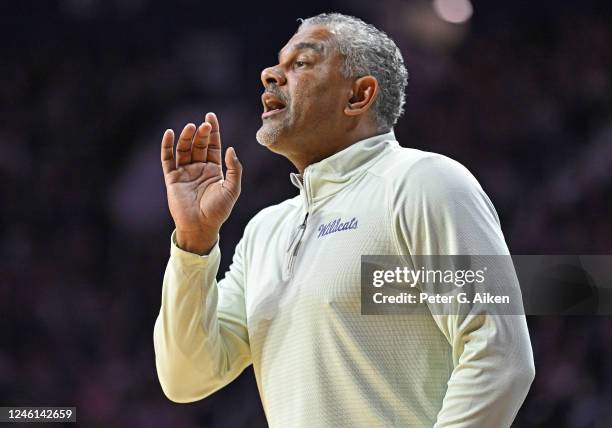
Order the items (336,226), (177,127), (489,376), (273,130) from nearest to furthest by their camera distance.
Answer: (489,376), (336,226), (273,130), (177,127)

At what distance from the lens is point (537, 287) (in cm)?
300

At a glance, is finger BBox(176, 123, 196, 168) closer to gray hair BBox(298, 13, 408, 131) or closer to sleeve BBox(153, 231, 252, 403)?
sleeve BBox(153, 231, 252, 403)

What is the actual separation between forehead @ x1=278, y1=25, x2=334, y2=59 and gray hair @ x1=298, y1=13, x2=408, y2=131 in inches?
0.7

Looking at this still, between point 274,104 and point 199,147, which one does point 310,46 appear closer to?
point 274,104

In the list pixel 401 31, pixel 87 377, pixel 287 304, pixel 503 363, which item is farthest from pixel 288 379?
pixel 401 31

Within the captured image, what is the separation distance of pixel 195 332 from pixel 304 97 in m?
0.65

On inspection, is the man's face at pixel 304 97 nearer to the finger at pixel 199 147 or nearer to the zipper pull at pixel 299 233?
the finger at pixel 199 147

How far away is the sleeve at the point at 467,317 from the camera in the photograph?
1.67 meters

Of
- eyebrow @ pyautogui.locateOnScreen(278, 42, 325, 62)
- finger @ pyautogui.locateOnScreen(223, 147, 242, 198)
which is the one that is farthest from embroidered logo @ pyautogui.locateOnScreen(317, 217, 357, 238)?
eyebrow @ pyautogui.locateOnScreen(278, 42, 325, 62)

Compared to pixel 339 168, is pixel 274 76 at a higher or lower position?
higher

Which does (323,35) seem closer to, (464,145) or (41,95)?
(464,145)

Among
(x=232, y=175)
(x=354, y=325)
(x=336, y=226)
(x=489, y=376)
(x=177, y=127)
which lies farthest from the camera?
(x=177, y=127)

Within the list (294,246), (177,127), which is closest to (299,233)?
(294,246)

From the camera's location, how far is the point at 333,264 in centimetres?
194
